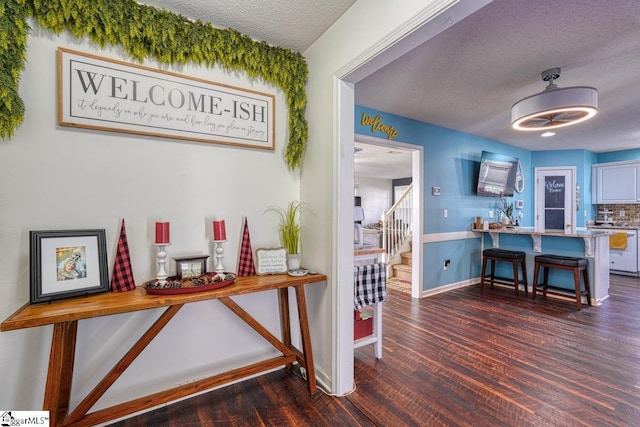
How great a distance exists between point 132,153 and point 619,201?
8558 millimetres

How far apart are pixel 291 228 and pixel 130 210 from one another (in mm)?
1052

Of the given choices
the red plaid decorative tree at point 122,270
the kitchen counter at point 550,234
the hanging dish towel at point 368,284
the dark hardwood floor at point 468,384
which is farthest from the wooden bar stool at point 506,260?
the red plaid decorative tree at point 122,270

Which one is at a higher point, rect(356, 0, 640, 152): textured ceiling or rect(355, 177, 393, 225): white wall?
rect(356, 0, 640, 152): textured ceiling

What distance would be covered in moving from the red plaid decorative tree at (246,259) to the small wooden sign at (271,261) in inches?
2.4

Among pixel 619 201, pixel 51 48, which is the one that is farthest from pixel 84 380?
pixel 619 201

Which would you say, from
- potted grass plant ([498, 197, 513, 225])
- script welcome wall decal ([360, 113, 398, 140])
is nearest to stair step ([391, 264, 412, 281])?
potted grass plant ([498, 197, 513, 225])

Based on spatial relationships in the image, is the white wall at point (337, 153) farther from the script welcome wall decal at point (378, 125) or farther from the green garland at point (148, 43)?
the script welcome wall decal at point (378, 125)

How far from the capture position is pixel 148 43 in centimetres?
178

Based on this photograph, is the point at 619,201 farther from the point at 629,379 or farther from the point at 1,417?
the point at 1,417

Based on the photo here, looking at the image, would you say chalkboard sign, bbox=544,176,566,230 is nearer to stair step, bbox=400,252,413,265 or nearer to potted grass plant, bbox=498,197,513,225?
potted grass plant, bbox=498,197,513,225

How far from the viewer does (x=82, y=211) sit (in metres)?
1.64

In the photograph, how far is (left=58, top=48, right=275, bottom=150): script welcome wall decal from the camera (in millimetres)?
1614

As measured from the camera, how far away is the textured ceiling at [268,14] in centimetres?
178

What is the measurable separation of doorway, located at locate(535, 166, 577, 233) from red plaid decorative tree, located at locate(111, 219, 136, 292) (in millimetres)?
7233
